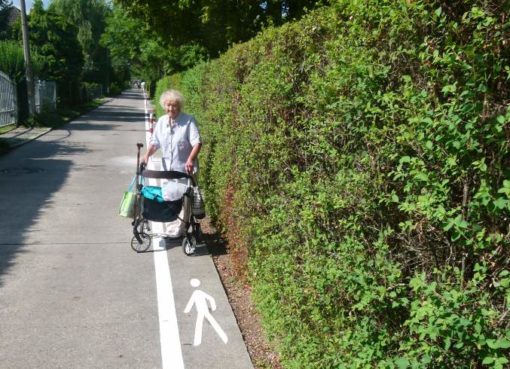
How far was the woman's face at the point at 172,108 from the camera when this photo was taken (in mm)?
6734

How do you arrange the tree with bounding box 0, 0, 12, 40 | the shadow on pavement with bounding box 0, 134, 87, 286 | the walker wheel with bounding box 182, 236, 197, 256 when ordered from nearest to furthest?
the walker wheel with bounding box 182, 236, 197, 256
the shadow on pavement with bounding box 0, 134, 87, 286
the tree with bounding box 0, 0, 12, 40

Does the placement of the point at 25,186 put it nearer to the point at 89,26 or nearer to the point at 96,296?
the point at 96,296

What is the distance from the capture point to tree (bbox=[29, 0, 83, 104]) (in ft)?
123

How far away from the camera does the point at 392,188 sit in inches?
105

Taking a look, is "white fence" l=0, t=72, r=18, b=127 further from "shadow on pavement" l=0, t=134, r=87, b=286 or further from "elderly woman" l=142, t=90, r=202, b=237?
"elderly woman" l=142, t=90, r=202, b=237

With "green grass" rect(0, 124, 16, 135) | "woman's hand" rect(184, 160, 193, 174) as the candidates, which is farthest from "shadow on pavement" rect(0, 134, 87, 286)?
"green grass" rect(0, 124, 16, 135)

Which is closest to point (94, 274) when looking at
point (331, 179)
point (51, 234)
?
point (51, 234)

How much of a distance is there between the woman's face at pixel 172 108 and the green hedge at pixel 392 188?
2688 mm

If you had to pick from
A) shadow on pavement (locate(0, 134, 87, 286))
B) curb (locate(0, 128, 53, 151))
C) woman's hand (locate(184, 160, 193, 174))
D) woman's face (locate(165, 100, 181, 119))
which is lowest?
curb (locate(0, 128, 53, 151))


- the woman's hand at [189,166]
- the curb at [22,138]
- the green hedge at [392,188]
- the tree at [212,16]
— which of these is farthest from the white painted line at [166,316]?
the curb at [22,138]

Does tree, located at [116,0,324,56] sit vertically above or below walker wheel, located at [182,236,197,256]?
above

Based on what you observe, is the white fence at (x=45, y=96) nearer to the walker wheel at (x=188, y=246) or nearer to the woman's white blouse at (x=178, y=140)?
the woman's white blouse at (x=178, y=140)

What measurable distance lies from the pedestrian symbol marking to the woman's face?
7.05 ft

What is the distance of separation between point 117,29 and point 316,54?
39.0 metres
